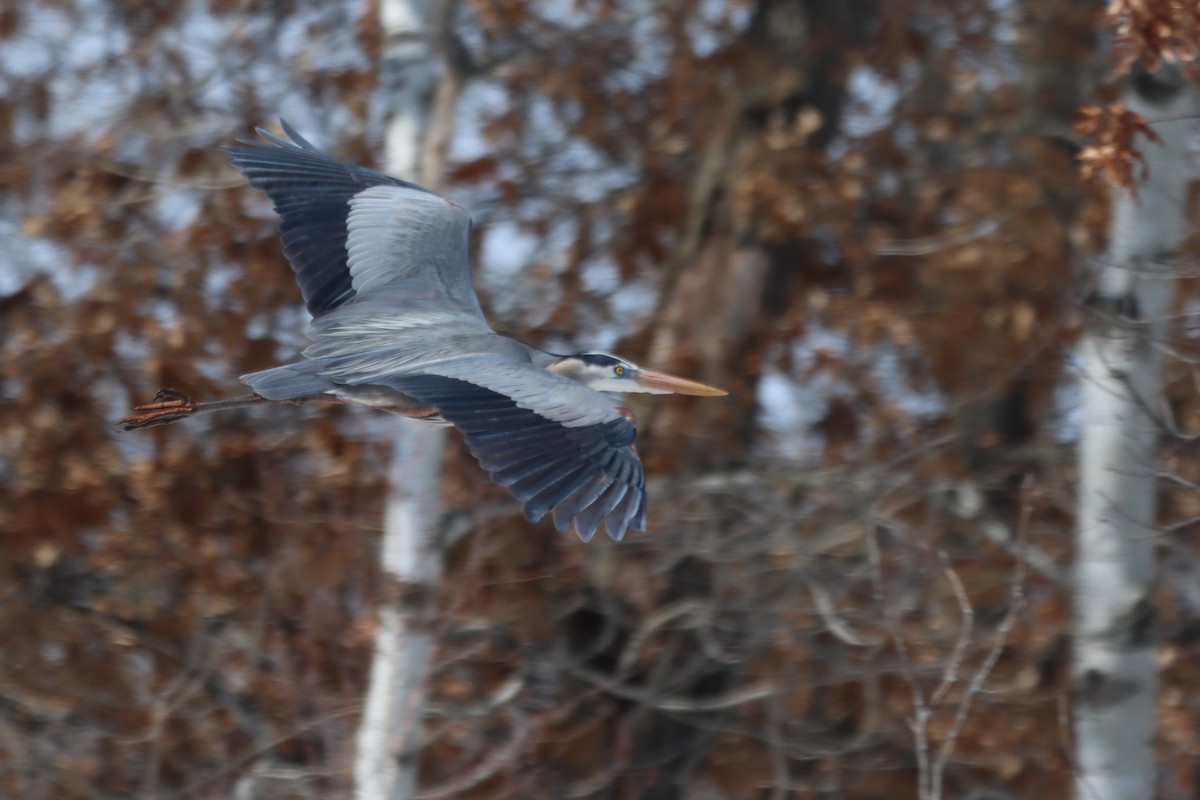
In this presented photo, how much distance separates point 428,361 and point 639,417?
2906 mm

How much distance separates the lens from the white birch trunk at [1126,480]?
5.15 m

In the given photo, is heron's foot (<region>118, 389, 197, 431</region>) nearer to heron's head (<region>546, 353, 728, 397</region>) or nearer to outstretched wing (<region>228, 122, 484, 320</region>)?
outstretched wing (<region>228, 122, 484, 320</region>)

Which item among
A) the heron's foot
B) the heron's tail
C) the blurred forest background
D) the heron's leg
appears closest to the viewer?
the heron's tail

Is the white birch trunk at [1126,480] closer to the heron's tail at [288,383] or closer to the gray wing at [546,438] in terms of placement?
the gray wing at [546,438]

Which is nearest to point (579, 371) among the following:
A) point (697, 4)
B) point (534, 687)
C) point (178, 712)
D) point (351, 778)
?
point (351, 778)

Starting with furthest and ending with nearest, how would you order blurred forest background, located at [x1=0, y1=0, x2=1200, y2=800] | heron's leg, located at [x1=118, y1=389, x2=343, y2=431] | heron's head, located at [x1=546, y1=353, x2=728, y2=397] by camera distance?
blurred forest background, located at [x1=0, y1=0, x2=1200, y2=800], heron's head, located at [x1=546, y1=353, x2=728, y2=397], heron's leg, located at [x1=118, y1=389, x2=343, y2=431]

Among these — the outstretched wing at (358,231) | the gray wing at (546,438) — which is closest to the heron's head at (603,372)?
the outstretched wing at (358,231)

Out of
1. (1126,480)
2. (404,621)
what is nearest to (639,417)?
(404,621)

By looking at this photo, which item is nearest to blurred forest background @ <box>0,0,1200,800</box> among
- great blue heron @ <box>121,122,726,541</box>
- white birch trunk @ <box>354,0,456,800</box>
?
white birch trunk @ <box>354,0,456,800</box>

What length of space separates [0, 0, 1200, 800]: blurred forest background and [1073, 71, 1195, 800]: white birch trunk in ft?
4.30

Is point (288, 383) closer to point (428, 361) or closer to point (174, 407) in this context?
point (428, 361)

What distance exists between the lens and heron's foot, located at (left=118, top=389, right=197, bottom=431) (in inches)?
200

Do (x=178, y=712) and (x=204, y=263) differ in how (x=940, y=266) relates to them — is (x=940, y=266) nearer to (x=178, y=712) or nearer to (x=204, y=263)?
(x=204, y=263)

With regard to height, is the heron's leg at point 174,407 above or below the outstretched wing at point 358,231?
below
